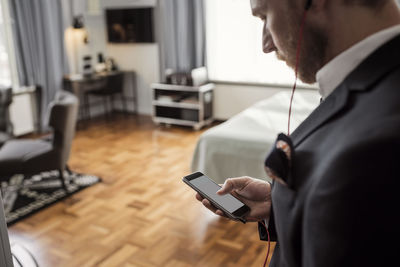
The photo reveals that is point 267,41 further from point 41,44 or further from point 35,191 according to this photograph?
point 41,44

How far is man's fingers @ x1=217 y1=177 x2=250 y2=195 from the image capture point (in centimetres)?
101

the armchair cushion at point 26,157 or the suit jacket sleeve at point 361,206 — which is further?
the armchair cushion at point 26,157

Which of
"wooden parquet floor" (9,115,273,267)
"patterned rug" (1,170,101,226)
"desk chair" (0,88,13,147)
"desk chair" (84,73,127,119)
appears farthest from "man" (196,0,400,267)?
"desk chair" (84,73,127,119)

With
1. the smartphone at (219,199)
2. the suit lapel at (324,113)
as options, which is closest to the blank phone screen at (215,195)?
the smartphone at (219,199)

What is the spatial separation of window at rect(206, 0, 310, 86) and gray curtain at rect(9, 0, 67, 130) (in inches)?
80.9

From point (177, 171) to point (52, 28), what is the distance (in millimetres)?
2815

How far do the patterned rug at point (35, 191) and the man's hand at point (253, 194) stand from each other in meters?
2.23

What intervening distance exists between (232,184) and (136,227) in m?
1.72

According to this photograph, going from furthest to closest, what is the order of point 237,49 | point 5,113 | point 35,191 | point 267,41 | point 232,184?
point 237,49
point 5,113
point 35,191
point 232,184
point 267,41

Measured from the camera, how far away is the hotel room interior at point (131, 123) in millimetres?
2439

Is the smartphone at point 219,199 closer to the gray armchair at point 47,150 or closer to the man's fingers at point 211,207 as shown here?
the man's fingers at point 211,207

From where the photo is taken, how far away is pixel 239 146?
2592 mm

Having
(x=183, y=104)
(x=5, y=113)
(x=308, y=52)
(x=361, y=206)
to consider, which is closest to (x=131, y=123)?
(x=183, y=104)

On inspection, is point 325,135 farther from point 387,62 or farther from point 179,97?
point 179,97
